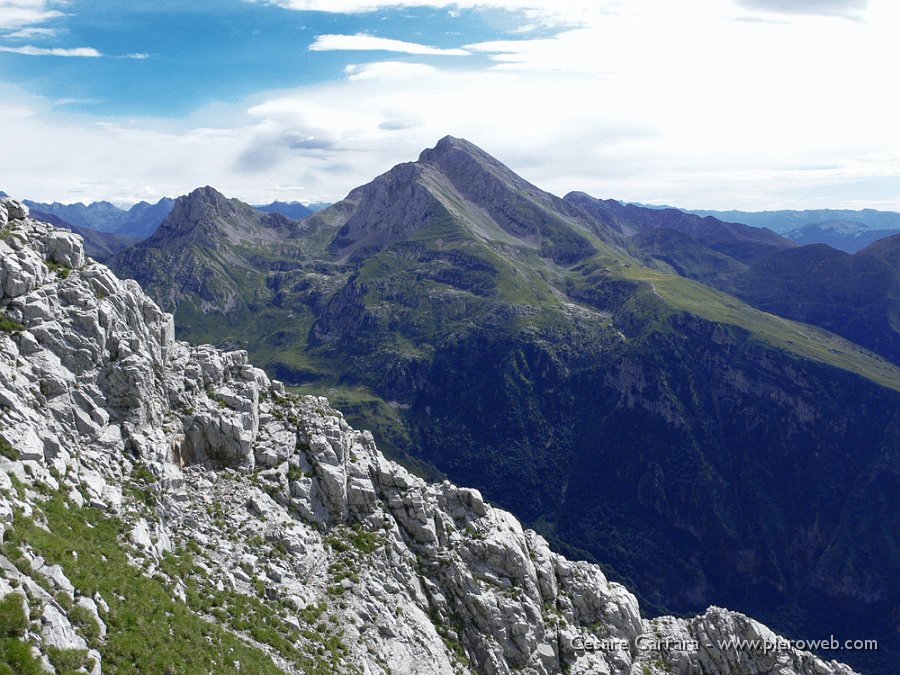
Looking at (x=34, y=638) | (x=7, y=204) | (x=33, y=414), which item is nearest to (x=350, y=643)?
(x=34, y=638)

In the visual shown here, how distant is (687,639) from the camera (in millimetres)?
78250

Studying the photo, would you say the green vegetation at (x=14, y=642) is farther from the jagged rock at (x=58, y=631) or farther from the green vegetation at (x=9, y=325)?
the green vegetation at (x=9, y=325)

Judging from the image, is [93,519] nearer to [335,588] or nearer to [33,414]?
[33,414]

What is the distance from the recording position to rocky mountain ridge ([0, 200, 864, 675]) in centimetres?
3684

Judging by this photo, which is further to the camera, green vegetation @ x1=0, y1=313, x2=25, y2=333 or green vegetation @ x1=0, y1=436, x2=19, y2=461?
green vegetation @ x1=0, y1=313, x2=25, y2=333

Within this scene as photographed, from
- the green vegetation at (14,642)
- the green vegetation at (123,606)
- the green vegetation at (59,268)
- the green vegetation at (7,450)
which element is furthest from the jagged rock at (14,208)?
the green vegetation at (14,642)

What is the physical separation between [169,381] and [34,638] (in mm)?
37983

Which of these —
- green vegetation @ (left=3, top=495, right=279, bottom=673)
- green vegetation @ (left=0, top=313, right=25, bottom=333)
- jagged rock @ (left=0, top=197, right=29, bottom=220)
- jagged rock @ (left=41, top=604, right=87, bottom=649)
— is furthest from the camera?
jagged rock @ (left=0, top=197, right=29, bottom=220)

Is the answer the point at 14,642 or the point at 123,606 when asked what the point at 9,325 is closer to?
the point at 123,606

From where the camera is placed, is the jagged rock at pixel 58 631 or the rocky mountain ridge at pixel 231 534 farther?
the rocky mountain ridge at pixel 231 534

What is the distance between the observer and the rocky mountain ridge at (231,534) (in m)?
36.8

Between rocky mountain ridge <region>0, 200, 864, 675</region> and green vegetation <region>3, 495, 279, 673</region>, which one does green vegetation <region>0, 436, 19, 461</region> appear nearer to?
rocky mountain ridge <region>0, 200, 864, 675</region>

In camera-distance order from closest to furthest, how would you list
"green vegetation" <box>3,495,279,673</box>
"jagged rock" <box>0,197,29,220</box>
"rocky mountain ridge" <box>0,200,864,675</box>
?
"green vegetation" <box>3,495,279,673</box> < "rocky mountain ridge" <box>0,200,864,675</box> < "jagged rock" <box>0,197,29,220</box>

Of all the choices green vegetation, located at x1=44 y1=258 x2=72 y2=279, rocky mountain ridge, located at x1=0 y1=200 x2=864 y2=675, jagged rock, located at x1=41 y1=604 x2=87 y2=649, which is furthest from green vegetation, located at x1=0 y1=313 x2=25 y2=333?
jagged rock, located at x1=41 y1=604 x2=87 y2=649
